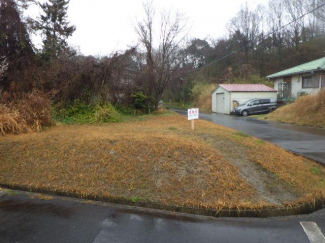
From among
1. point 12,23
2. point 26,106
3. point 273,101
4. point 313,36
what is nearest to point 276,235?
point 26,106

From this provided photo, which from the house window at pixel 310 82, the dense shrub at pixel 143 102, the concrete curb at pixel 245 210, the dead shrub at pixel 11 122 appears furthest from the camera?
the house window at pixel 310 82

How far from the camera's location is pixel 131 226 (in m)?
3.74

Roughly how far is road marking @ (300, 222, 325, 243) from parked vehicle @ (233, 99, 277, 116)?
71.0ft

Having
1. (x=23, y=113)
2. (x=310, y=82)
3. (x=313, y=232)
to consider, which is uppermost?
(x=310, y=82)

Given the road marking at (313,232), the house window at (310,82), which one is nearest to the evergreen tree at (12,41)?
the road marking at (313,232)

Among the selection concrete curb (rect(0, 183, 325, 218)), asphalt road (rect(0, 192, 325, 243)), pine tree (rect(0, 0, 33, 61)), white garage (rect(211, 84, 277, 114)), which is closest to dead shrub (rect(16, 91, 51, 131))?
pine tree (rect(0, 0, 33, 61))

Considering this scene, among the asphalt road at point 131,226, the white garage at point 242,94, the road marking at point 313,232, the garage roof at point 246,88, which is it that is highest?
the garage roof at point 246,88

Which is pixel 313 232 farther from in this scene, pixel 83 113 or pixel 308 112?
pixel 308 112

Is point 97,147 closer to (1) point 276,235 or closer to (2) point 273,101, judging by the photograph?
(1) point 276,235

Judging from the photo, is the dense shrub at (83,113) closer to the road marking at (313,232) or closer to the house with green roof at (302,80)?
the road marking at (313,232)

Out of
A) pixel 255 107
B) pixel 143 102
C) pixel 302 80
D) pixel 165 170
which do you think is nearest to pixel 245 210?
pixel 165 170

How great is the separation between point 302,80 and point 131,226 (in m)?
24.9

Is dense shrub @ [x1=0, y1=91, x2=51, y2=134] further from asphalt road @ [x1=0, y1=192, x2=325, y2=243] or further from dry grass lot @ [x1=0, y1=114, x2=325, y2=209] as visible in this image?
asphalt road @ [x1=0, y1=192, x2=325, y2=243]

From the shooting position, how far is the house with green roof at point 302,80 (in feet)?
72.2
